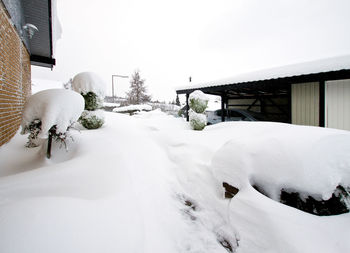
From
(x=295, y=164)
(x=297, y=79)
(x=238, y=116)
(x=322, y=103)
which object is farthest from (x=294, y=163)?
(x=238, y=116)

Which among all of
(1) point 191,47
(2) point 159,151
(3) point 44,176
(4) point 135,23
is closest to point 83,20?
(4) point 135,23

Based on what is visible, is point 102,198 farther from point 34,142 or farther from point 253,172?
point 34,142

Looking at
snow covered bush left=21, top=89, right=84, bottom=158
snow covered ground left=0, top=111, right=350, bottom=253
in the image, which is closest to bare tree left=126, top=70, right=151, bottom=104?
snow covered bush left=21, top=89, right=84, bottom=158

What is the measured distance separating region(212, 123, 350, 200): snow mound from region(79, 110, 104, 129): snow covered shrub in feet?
15.9

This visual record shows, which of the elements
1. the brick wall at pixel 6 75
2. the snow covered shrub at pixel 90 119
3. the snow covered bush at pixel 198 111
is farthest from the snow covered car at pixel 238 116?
the brick wall at pixel 6 75

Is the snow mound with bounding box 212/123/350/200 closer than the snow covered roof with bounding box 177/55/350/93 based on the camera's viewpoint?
Yes

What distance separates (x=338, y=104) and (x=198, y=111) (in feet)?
15.7

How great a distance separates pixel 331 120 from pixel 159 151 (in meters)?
5.85

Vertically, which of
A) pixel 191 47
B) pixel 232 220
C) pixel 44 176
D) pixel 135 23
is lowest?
pixel 232 220

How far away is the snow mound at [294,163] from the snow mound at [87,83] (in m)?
5.16

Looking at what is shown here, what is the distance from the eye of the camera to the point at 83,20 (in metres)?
12.9

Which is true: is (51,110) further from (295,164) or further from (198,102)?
(198,102)

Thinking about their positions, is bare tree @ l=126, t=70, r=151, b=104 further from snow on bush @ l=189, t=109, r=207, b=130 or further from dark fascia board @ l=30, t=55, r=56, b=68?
snow on bush @ l=189, t=109, r=207, b=130

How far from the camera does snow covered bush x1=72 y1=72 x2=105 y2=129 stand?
17.6 feet
